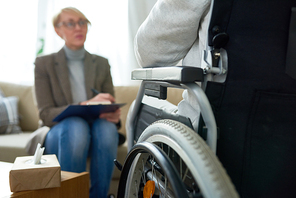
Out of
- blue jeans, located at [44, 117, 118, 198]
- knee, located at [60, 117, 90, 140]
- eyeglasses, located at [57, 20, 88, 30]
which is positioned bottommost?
blue jeans, located at [44, 117, 118, 198]

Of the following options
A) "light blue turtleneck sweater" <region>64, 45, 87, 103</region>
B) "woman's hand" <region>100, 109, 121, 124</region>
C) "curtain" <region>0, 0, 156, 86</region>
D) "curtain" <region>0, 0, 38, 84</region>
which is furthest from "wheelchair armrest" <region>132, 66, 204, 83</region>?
"curtain" <region>0, 0, 38, 84</region>

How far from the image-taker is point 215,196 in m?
0.35

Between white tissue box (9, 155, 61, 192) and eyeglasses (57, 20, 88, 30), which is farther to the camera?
eyeglasses (57, 20, 88, 30)

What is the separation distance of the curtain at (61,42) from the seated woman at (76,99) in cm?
76

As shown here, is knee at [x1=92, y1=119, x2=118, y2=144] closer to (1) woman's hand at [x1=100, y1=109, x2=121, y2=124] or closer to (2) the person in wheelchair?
(1) woman's hand at [x1=100, y1=109, x2=121, y2=124]

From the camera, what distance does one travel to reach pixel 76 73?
1.62 meters

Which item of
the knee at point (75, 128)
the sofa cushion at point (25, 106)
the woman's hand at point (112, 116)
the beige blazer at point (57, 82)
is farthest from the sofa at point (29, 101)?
the knee at point (75, 128)

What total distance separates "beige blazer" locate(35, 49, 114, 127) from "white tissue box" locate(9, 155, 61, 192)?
0.69 metres

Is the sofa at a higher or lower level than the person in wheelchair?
lower

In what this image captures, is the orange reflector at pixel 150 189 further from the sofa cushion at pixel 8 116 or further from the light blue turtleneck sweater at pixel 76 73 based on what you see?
the sofa cushion at pixel 8 116

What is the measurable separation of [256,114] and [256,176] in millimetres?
131

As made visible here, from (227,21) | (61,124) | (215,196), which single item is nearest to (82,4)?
(61,124)

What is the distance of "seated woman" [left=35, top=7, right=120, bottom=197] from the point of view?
4.07ft

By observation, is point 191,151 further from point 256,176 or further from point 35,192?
point 35,192
